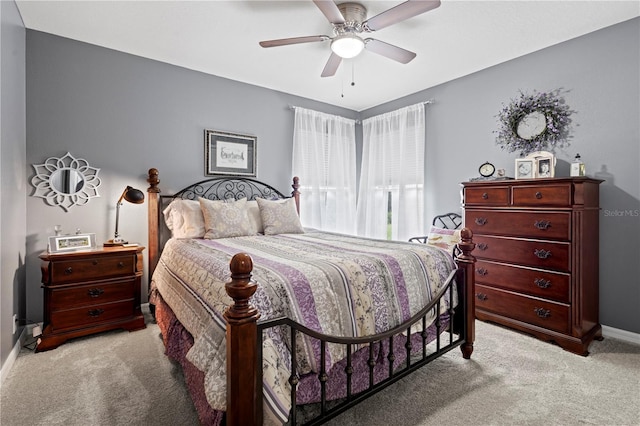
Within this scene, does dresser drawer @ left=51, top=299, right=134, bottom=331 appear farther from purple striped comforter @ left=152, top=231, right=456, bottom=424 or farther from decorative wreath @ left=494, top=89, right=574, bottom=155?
decorative wreath @ left=494, top=89, right=574, bottom=155

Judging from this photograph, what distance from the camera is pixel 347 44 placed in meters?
2.45

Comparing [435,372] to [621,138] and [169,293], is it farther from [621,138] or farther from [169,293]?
[621,138]

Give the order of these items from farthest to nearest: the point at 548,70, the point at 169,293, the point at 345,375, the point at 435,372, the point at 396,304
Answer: the point at 548,70 → the point at 169,293 → the point at 435,372 → the point at 396,304 → the point at 345,375

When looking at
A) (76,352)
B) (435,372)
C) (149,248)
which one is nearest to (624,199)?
(435,372)

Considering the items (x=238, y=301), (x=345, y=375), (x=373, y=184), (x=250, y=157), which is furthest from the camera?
(x=373, y=184)

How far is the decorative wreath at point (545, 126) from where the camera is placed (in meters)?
3.05

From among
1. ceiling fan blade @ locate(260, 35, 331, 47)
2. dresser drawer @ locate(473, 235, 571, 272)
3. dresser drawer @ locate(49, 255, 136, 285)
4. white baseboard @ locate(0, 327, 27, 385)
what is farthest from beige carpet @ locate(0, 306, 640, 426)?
ceiling fan blade @ locate(260, 35, 331, 47)

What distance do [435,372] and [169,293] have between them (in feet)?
6.45

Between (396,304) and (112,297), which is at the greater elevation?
(396,304)

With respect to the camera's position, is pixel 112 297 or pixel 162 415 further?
pixel 112 297

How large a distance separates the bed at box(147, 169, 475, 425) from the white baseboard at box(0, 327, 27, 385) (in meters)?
0.94

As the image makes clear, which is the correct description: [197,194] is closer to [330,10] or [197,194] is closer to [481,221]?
[330,10]

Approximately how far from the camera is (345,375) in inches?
66.1

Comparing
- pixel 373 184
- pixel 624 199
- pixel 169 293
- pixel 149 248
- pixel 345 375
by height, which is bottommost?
pixel 345 375
